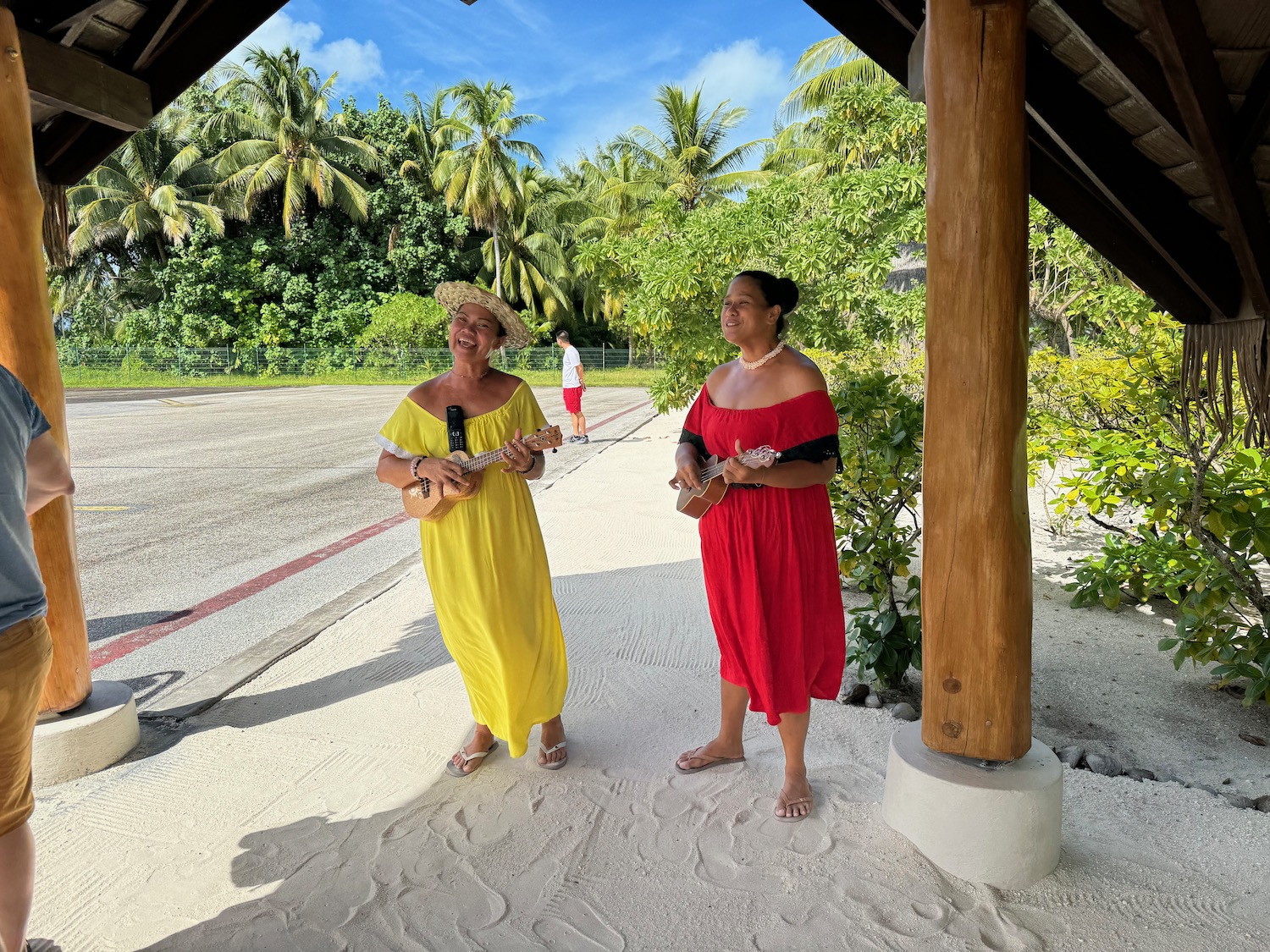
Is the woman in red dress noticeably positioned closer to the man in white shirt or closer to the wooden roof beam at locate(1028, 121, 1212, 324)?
the wooden roof beam at locate(1028, 121, 1212, 324)

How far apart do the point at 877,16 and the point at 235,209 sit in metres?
38.4

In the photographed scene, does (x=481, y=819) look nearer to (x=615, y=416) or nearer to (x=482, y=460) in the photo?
(x=482, y=460)

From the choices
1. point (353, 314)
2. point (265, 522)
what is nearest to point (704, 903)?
point (265, 522)

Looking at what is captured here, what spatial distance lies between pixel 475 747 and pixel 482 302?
1.79 metres

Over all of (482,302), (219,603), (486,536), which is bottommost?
(219,603)

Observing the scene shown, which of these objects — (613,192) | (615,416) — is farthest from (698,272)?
(613,192)

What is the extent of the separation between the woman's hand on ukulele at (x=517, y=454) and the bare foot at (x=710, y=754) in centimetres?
133

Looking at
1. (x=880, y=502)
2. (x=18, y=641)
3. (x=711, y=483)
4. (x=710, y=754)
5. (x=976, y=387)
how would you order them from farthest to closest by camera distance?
(x=880, y=502)
(x=710, y=754)
(x=711, y=483)
(x=976, y=387)
(x=18, y=641)

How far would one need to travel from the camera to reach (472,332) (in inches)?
128

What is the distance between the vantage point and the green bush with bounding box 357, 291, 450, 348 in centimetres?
3669

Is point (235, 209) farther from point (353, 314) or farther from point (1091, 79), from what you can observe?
point (1091, 79)

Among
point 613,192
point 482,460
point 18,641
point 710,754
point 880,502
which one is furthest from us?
point 613,192

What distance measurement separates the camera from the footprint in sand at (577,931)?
2.41m

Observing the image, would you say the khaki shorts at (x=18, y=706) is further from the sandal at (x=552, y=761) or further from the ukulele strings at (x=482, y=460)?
the sandal at (x=552, y=761)
